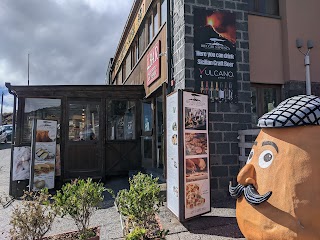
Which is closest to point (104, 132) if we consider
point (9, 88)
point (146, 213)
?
point (9, 88)

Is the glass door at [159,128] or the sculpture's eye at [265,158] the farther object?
the glass door at [159,128]

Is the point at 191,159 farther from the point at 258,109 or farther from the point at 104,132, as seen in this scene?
the point at 104,132

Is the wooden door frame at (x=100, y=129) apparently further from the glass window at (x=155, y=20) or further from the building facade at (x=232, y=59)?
the glass window at (x=155, y=20)

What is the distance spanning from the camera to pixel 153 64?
8344mm

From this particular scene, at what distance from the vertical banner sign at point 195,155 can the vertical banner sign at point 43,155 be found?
4.85 meters

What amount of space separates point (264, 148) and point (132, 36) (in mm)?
10554

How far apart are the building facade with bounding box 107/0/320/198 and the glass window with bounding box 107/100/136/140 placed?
1460mm

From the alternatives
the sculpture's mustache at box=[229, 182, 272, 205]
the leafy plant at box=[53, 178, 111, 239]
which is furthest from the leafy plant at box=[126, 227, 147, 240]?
the sculpture's mustache at box=[229, 182, 272, 205]

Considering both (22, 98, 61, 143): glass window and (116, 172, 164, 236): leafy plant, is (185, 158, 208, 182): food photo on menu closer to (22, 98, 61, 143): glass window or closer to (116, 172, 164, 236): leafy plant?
(116, 172, 164, 236): leafy plant

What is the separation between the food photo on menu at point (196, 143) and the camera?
182 inches

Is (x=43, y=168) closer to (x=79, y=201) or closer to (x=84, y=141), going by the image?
(x=84, y=141)

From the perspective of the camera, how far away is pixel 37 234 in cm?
337

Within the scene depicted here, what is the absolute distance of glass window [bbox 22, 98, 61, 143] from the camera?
8422 millimetres

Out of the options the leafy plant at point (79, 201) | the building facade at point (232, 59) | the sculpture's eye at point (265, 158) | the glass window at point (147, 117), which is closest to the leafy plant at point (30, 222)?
the leafy plant at point (79, 201)
